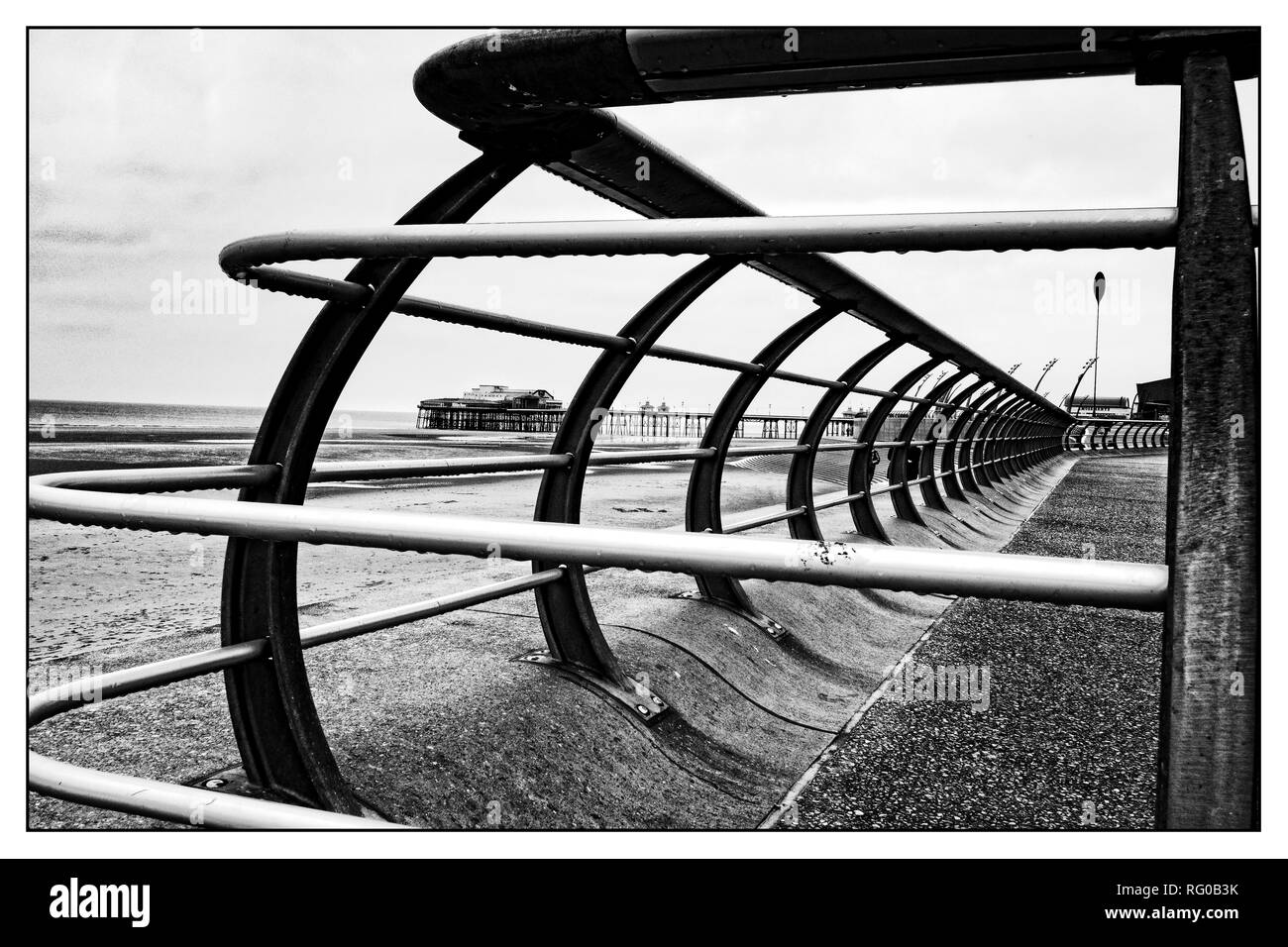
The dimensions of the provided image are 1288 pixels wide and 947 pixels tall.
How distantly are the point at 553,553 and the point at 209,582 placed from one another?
582 centimetres

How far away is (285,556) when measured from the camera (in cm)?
192

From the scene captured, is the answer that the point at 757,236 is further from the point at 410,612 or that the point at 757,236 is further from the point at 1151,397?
the point at 1151,397

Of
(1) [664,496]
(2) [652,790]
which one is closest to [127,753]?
(2) [652,790]

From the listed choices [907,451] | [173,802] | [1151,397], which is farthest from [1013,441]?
[1151,397]

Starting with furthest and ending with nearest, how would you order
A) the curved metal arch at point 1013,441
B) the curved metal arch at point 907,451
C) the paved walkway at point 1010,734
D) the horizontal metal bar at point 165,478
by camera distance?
the curved metal arch at point 1013,441
the curved metal arch at point 907,451
the paved walkway at point 1010,734
the horizontal metal bar at point 165,478

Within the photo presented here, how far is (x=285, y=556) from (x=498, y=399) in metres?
71.8

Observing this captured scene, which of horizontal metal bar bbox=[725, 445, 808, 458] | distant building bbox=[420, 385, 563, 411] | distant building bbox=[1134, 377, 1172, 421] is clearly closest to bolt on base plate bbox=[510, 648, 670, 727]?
horizontal metal bar bbox=[725, 445, 808, 458]

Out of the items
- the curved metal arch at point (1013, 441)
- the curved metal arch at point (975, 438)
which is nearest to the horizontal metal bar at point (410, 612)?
the curved metal arch at point (975, 438)

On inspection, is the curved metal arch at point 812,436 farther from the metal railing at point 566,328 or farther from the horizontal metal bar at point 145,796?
the horizontal metal bar at point 145,796

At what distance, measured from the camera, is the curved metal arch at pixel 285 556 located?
6.11ft

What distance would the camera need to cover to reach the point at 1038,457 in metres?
21.6

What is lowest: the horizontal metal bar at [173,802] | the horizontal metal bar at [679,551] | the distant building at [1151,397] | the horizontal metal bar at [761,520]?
the horizontal metal bar at [173,802]

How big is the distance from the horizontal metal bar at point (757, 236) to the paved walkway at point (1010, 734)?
200 centimetres
